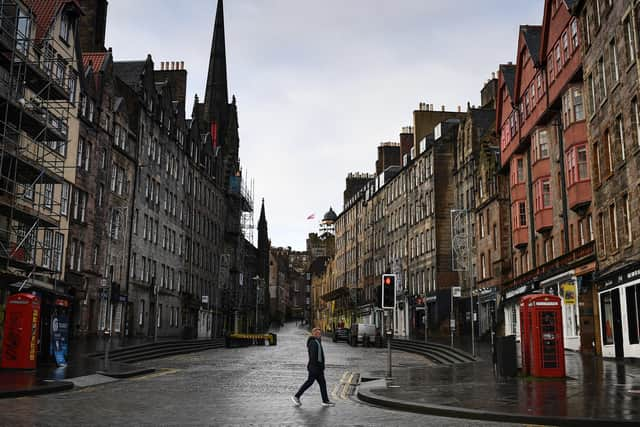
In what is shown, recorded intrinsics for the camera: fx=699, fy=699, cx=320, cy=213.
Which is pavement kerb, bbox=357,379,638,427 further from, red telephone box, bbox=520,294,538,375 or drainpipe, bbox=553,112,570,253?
drainpipe, bbox=553,112,570,253

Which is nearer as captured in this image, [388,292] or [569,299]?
[388,292]

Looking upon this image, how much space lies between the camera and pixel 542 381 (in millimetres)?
17844

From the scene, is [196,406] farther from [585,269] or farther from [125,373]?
[585,269]

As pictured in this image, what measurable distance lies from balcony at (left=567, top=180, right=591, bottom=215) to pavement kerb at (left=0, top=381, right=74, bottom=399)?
907 inches

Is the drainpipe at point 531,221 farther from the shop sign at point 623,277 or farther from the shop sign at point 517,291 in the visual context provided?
the shop sign at point 623,277

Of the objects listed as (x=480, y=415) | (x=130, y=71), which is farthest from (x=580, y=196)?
(x=130, y=71)

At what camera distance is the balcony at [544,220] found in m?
36.8

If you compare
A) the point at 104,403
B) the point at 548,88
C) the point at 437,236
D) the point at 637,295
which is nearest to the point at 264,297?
the point at 437,236

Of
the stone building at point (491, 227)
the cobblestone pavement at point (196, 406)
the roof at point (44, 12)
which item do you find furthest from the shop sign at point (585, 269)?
the roof at point (44, 12)

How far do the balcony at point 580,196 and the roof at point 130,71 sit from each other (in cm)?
3226

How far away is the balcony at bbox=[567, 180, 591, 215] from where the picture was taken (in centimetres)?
3108

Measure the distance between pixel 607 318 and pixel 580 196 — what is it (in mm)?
5986

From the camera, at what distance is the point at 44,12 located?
34.2 meters

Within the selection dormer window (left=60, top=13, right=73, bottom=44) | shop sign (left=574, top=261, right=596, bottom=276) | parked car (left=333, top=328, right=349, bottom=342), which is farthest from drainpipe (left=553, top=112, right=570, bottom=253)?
parked car (left=333, top=328, right=349, bottom=342)
